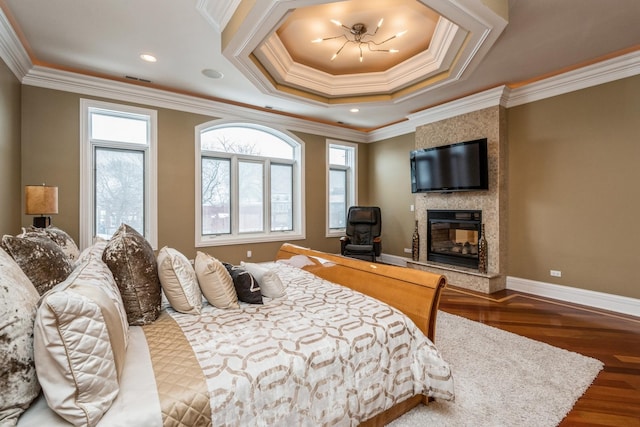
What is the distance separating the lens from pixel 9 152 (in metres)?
3.13

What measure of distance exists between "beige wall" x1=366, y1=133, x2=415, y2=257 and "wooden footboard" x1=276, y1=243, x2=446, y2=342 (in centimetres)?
365

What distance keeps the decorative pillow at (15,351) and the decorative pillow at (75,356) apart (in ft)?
0.15

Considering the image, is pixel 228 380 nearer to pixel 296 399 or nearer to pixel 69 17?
pixel 296 399

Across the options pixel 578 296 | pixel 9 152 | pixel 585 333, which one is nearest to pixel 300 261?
pixel 585 333

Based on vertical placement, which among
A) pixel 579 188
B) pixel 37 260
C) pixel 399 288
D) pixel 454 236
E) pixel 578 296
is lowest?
pixel 578 296

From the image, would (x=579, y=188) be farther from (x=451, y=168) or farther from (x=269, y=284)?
(x=269, y=284)

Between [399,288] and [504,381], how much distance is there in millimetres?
1011

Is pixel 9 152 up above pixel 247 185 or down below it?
above

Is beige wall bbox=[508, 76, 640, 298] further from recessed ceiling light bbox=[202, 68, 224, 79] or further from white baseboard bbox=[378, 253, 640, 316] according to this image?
recessed ceiling light bbox=[202, 68, 224, 79]

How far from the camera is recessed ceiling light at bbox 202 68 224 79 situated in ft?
12.0

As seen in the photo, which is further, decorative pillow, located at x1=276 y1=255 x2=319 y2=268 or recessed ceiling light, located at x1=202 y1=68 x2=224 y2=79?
recessed ceiling light, located at x1=202 y1=68 x2=224 y2=79

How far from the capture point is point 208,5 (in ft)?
8.22

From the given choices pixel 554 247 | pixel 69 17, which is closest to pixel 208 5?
pixel 69 17

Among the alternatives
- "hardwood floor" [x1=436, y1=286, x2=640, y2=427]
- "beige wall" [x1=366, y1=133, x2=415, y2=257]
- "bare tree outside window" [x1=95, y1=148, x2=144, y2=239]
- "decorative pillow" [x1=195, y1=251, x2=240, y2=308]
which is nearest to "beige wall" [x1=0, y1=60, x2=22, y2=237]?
"bare tree outside window" [x1=95, y1=148, x2=144, y2=239]
